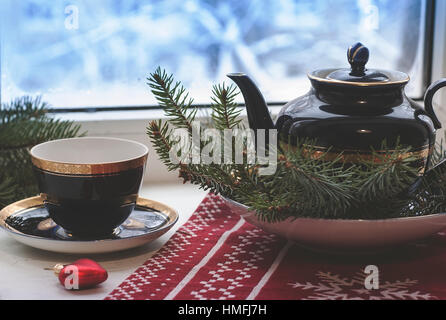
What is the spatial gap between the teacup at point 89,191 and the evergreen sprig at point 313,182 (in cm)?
5

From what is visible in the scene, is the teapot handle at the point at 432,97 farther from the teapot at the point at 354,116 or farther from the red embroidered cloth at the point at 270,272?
the red embroidered cloth at the point at 270,272

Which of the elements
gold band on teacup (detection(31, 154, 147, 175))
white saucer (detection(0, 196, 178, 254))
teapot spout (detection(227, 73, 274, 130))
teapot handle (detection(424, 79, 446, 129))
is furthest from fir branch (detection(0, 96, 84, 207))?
teapot handle (detection(424, 79, 446, 129))

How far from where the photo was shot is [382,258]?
605mm

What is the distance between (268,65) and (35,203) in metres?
0.46

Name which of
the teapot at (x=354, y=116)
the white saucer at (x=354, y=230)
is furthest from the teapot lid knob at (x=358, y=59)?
the white saucer at (x=354, y=230)

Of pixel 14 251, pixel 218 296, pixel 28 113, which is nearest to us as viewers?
pixel 218 296

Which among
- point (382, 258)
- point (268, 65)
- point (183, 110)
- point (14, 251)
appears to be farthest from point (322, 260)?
point (268, 65)

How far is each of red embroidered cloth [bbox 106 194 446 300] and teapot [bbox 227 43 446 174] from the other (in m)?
0.10

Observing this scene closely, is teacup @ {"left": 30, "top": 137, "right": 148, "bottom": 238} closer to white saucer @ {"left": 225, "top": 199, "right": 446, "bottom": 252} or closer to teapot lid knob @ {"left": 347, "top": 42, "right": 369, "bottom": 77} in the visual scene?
white saucer @ {"left": 225, "top": 199, "right": 446, "bottom": 252}

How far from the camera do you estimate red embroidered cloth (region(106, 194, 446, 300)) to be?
54 centimetres

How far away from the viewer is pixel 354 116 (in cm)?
57

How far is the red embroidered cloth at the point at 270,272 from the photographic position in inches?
21.1

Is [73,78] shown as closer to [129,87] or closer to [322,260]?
[129,87]

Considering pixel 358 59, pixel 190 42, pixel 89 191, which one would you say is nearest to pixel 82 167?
pixel 89 191
